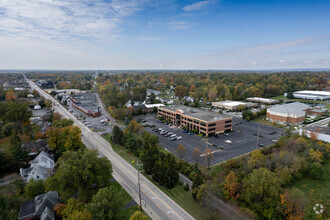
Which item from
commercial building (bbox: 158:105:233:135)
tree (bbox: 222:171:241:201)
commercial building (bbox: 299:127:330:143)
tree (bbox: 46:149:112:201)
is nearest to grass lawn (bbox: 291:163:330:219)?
tree (bbox: 222:171:241:201)

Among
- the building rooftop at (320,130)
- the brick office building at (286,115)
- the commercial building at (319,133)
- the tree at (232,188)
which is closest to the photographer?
the tree at (232,188)

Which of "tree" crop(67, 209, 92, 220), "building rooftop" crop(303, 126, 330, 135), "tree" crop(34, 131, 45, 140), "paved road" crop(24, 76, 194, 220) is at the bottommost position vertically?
"paved road" crop(24, 76, 194, 220)

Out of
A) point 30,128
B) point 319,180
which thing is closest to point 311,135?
point 319,180

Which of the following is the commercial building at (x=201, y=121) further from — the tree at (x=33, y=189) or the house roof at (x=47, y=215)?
the house roof at (x=47, y=215)

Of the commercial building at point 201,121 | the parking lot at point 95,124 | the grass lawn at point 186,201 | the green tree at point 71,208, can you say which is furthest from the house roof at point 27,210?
the commercial building at point 201,121

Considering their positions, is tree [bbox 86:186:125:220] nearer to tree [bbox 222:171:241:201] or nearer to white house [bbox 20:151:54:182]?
tree [bbox 222:171:241:201]
